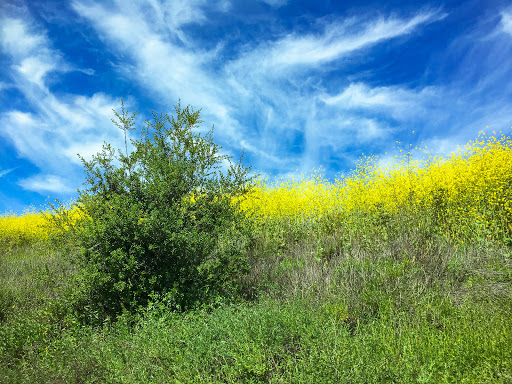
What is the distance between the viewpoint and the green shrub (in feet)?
18.1

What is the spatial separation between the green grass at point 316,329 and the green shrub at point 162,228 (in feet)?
1.45

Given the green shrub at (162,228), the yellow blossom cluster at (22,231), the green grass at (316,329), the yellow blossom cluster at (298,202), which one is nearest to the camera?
the green grass at (316,329)

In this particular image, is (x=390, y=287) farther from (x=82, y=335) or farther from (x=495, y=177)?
(x=495, y=177)

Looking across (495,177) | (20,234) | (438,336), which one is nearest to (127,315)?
(438,336)

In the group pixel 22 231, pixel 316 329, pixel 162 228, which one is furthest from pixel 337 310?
pixel 22 231

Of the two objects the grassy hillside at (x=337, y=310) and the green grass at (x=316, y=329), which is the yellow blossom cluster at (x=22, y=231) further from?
the green grass at (x=316, y=329)

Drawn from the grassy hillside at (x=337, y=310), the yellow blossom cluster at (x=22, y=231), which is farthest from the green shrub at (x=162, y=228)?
the yellow blossom cluster at (x=22, y=231)

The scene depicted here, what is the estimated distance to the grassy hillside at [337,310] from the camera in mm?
3391

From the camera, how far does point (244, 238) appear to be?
24.2ft

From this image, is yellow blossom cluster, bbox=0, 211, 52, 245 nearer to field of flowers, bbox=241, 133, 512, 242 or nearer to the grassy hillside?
the grassy hillside

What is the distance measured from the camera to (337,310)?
179 inches

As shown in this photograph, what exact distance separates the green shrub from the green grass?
44 cm

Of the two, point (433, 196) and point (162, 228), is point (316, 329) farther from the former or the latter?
point (433, 196)

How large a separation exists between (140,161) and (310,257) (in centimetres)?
368
